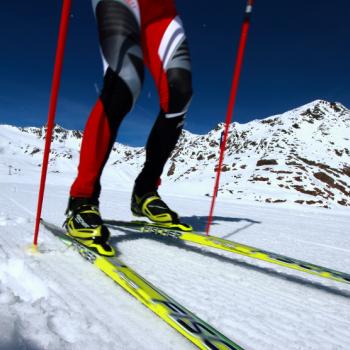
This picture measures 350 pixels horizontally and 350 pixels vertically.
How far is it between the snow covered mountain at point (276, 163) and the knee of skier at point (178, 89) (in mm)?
8775

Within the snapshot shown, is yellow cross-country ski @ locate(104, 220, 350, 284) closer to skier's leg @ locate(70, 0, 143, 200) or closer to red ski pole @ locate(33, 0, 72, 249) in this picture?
skier's leg @ locate(70, 0, 143, 200)

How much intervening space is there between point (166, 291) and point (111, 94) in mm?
1230

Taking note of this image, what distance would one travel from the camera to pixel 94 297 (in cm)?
137

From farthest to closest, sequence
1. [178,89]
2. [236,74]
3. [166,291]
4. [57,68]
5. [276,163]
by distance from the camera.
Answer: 1. [276,163]
2. [236,74]
3. [178,89]
4. [57,68]
5. [166,291]

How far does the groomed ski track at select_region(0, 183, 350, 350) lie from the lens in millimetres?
1057

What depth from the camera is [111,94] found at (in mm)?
2117

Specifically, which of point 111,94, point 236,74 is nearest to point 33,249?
point 111,94

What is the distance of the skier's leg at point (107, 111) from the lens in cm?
210

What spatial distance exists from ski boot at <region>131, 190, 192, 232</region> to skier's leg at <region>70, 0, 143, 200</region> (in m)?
0.53

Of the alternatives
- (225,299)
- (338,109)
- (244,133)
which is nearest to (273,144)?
(244,133)

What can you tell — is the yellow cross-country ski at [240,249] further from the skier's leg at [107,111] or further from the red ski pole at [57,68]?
the red ski pole at [57,68]

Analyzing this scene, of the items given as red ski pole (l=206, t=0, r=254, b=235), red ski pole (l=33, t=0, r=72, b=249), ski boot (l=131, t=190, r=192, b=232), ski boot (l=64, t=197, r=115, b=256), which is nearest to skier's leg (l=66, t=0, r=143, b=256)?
ski boot (l=64, t=197, r=115, b=256)

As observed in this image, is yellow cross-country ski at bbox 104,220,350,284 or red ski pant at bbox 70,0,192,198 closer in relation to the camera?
yellow cross-country ski at bbox 104,220,350,284

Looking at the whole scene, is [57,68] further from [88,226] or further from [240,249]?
[240,249]
